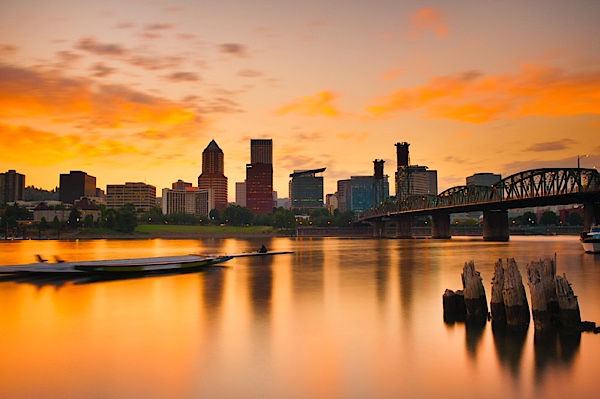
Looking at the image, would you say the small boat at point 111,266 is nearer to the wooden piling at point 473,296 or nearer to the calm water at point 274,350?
the calm water at point 274,350

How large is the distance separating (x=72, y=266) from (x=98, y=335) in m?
29.0

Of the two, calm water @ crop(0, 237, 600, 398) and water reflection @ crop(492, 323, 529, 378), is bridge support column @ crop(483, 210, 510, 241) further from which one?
water reflection @ crop(492, 323, 529, 378)

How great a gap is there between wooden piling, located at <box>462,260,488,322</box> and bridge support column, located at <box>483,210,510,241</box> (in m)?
132

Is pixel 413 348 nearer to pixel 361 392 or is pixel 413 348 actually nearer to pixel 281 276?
pixel 361 392

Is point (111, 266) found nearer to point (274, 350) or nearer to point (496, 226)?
point (274, 350)

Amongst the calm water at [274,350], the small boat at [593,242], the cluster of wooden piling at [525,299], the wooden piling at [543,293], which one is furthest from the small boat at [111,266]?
the small boat at [593,242]

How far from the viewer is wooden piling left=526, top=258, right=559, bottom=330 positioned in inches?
798

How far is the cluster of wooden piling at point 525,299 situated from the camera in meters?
20.4

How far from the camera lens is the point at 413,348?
19812 millimetres

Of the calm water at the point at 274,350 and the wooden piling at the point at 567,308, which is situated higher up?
the wooden piling at the point at 567,308

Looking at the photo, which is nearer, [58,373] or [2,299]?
[58,373]

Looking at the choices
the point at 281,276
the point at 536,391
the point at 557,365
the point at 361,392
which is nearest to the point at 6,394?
the point at 361,392

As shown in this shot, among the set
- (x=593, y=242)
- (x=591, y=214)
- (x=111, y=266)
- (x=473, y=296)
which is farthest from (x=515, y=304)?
(x=591, y=214)

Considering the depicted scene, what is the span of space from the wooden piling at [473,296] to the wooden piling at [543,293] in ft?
8.76
